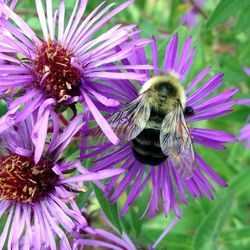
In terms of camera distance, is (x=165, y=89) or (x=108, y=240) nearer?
(x=165, y=89)

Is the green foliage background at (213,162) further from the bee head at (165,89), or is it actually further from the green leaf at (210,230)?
the bee head at (165,89)

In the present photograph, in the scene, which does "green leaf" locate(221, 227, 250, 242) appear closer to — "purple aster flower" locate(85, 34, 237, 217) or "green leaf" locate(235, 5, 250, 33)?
"purple aster flower" locate(85, 34, 237, 217)

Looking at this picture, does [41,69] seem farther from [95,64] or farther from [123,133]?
[123,133]

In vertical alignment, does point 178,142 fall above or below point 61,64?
below

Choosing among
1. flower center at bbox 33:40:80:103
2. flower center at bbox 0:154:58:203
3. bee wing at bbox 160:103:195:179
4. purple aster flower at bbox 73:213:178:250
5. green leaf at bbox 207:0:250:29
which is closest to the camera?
bee wing at bbox 160:103:195:179

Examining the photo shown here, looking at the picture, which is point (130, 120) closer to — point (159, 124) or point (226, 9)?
point (159, 124)

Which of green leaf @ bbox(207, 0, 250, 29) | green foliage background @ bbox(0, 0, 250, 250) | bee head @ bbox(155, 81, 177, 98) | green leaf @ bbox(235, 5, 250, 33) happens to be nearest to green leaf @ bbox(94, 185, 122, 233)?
green foliage background @ bbox(0, 0, 250, 250)

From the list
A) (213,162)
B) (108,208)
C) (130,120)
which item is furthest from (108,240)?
(213,162)
